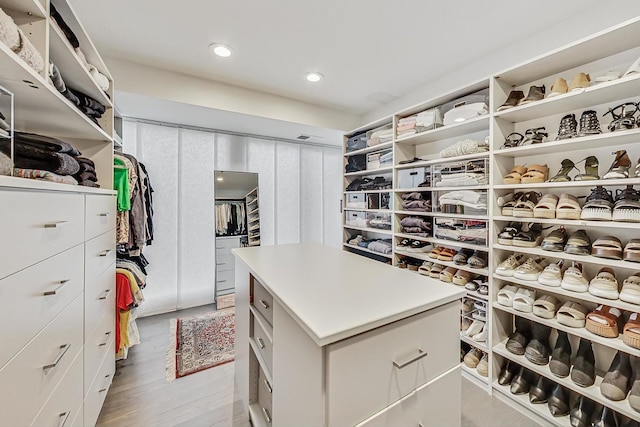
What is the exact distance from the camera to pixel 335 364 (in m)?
0.69

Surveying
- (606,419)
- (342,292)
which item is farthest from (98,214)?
(606,419)

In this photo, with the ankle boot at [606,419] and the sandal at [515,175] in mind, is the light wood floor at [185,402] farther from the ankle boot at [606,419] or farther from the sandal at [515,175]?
the sandal at [515,175]

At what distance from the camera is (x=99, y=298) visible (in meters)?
1.44

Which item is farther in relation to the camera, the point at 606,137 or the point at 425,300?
the point at 606,137

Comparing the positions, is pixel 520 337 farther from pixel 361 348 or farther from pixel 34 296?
pixel 34 296

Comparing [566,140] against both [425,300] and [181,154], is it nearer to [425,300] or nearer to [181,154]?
[425,300]

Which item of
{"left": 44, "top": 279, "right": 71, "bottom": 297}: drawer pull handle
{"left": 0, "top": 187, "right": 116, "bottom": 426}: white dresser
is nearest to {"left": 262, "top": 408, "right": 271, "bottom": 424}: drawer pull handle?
{"left": 0, "top": 187, "right": 116, "bottom": 426}: white dresser

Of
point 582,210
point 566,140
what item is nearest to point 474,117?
point 566,140

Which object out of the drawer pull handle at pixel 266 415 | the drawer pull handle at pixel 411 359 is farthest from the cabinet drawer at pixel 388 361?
the drawer pull handle at pixel 266 415

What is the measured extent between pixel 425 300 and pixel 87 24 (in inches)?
102

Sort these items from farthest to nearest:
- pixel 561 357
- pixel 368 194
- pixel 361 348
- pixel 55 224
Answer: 1. pixel 368 194
2. pixel 561 357
3. pixel 55 224
4. pixel 361 348

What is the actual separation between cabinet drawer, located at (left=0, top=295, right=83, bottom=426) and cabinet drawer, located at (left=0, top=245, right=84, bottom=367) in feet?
0.12

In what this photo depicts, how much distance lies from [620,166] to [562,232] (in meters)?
0.45

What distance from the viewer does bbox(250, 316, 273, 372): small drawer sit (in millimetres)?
→ 1116
